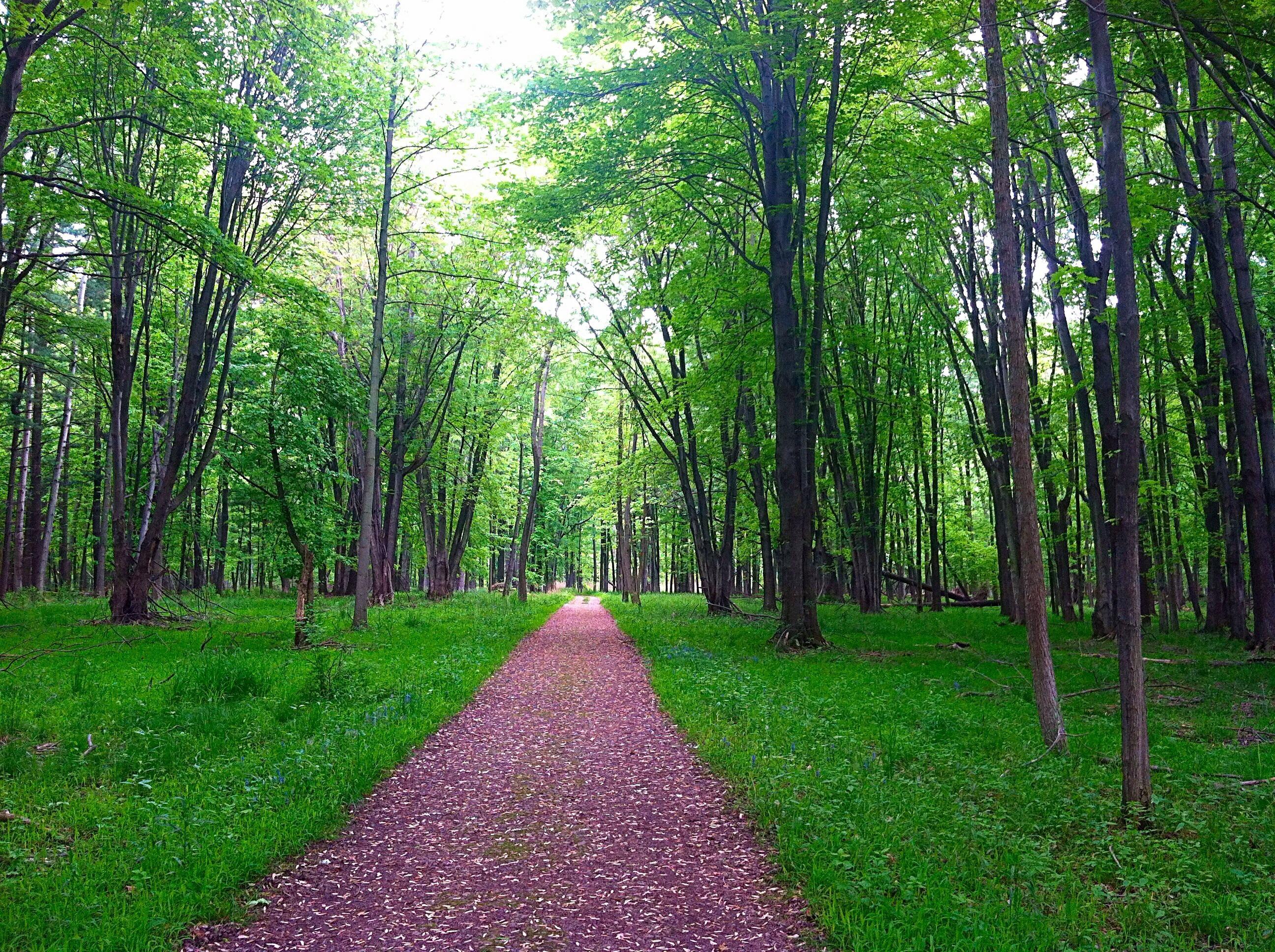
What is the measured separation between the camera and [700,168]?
1484 centimetres

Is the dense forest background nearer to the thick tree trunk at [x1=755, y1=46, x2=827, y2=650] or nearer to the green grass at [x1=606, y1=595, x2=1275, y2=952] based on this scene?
the thick tree trunk at [x1=755, y1=46, x2=827, y2=650]

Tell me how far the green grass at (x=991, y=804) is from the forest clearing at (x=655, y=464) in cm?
4

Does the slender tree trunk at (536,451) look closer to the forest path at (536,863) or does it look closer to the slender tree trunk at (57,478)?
the slender tree trunk at (57,478)

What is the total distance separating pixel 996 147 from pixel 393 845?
23.8 feet

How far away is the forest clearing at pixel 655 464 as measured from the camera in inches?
162

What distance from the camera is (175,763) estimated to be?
5672 mm

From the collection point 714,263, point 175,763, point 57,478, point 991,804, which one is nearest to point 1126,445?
point 991,804

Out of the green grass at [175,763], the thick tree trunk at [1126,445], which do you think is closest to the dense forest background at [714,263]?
the thick tree trunk at [1126,445]

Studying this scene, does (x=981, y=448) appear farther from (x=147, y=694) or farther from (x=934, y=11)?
(x=147, y=694)

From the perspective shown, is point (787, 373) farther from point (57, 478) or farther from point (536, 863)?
point (57, 478)

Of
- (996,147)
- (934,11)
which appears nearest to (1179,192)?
(934,11)

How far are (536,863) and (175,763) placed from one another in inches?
134

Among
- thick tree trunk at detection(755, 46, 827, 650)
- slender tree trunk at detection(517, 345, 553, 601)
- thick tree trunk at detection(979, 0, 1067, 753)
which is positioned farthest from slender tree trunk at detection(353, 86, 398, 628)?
thick tree trunk at detection(979, 0, 1067, 753)

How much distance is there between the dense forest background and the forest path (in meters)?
3.12
